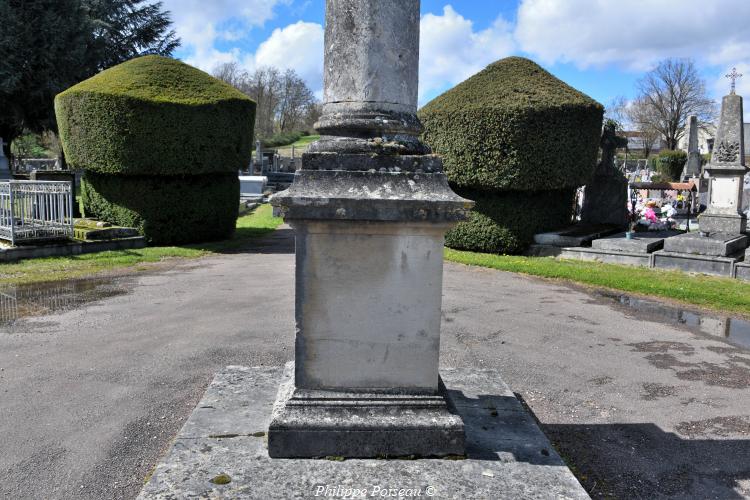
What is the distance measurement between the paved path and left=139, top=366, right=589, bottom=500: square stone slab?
0.46 metres

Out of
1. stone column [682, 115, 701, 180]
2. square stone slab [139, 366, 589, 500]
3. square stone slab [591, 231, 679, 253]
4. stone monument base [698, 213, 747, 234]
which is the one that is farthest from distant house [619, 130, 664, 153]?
square stone slab [139, 366, 589, 500]

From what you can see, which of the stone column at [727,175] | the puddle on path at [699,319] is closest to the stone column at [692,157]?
the stone column at [727,175]

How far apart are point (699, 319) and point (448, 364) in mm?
4513

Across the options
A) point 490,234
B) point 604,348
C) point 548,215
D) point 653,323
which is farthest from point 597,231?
point 604,348

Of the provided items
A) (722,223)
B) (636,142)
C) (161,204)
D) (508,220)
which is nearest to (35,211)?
(161,204)

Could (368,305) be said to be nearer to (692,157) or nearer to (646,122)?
(692,157)

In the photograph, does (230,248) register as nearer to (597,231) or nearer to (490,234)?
(490,234)

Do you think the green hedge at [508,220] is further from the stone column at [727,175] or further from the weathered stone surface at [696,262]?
the stone column at [727,175]

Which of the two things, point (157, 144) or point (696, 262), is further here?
point (157, 144)

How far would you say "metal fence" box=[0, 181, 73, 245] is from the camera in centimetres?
1204

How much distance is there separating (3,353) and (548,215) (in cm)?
1173

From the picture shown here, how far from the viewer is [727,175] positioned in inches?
528

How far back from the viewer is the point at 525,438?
3.63 metres

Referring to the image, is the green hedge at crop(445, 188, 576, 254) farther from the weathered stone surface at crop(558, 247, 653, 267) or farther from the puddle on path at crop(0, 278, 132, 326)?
the puddle on path at crop(0, 278, 132, 326)
